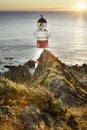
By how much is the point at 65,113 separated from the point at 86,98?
17.8 feet

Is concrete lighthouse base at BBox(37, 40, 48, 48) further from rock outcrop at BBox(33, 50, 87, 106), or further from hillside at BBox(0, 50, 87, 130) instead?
hillside at BBox(0, 50, 87, 130)

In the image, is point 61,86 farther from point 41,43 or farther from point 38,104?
point 41,43

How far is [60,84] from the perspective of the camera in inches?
573

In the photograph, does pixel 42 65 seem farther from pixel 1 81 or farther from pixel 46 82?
pixel 1 81

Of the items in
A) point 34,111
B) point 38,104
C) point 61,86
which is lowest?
point 61,86

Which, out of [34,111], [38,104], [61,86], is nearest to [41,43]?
[61,86]

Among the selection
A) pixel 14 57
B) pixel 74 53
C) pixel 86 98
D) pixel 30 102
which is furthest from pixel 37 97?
pixel 74 53

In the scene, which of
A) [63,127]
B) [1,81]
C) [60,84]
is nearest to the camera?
[63,127]

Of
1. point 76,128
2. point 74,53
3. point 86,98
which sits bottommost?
point 74,53

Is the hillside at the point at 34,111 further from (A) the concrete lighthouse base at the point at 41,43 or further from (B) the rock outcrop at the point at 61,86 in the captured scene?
(A) the concrete lighthouse base at the point at 41,43

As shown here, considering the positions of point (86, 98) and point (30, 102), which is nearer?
point (30, 102)

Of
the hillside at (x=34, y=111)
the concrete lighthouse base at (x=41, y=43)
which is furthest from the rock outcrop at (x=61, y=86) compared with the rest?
the concrete lighthouse base at (x=41, y=43)

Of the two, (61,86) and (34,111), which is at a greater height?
(34,111)

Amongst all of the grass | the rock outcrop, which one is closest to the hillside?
the grass
